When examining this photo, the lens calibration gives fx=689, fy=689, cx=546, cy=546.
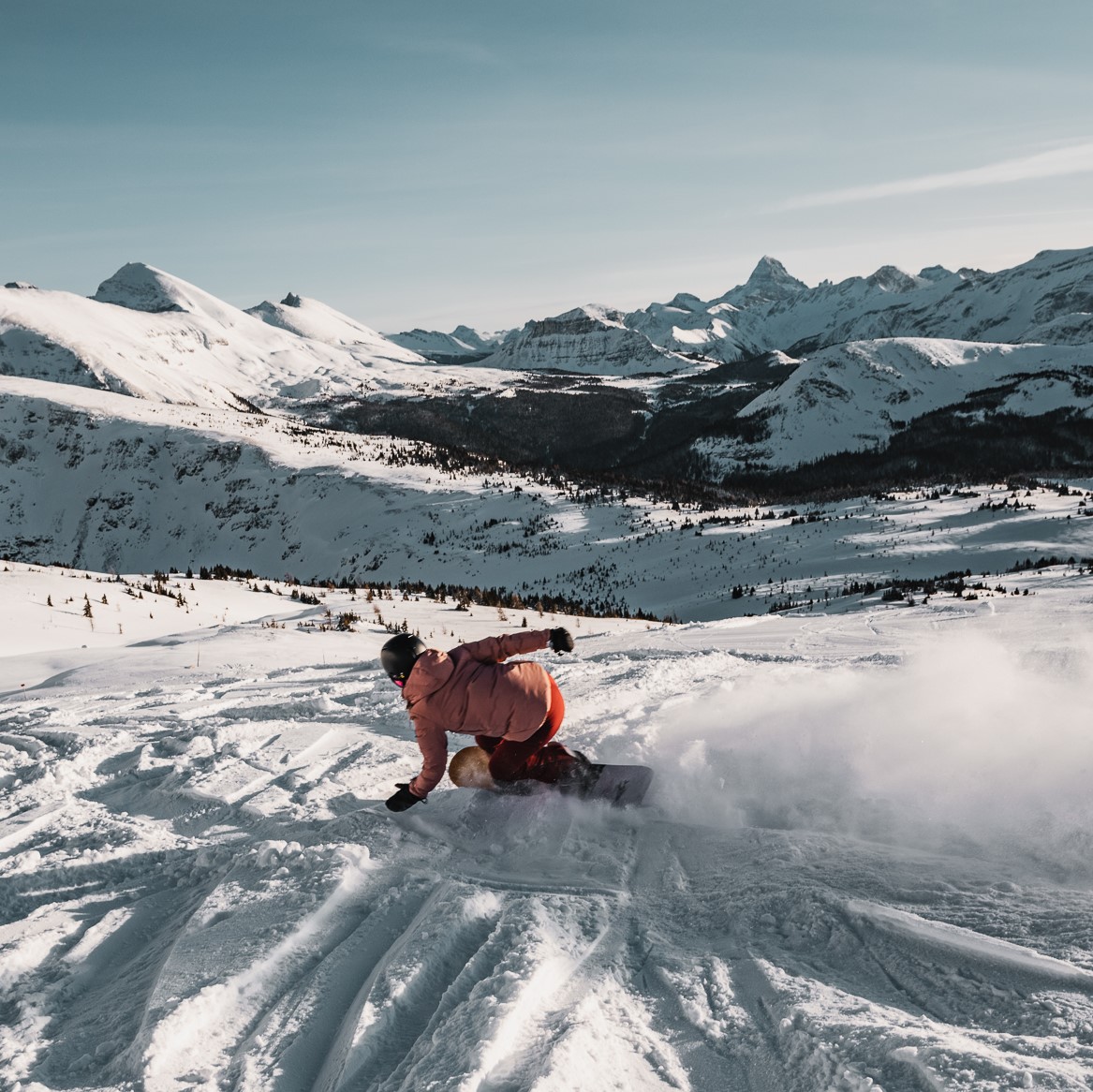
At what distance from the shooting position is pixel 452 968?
2.88 m

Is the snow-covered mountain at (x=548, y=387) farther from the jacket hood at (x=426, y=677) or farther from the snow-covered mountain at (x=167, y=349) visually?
the jacket hood at (x=426, y=677)

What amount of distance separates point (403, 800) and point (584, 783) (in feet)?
3.73

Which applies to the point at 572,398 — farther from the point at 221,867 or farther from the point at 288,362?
the point at 221,867

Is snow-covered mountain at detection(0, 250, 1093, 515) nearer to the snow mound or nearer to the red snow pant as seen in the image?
the snow mound

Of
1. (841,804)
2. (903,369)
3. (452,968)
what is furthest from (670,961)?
(903,369)

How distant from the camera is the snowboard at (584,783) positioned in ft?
14.2

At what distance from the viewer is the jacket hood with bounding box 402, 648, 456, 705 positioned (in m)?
4.17

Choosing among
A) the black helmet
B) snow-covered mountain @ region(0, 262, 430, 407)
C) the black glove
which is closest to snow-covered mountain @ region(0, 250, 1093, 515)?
snow-covered mountain @ region(0, 262, 430, 407)

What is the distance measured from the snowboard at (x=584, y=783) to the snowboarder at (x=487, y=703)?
6cm

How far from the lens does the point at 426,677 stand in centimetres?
417

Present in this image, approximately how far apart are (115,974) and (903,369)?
3719 inches

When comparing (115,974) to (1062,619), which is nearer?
(115,974)

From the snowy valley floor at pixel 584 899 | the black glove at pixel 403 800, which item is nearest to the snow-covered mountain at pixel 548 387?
the snowy valley floor at pixel 584 899

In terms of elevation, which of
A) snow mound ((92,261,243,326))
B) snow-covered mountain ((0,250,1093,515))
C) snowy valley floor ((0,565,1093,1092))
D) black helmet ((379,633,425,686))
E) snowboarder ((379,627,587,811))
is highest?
snow mound ((92,261,243,326))
